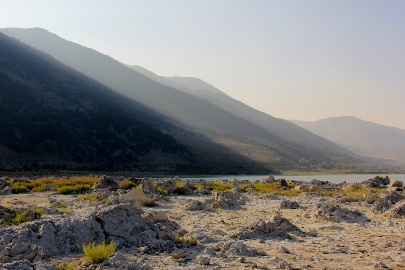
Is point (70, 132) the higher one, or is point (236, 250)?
point (236, 250)

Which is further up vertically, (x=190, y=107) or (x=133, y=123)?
(x=190, y=107)

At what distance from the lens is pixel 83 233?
29.8ft

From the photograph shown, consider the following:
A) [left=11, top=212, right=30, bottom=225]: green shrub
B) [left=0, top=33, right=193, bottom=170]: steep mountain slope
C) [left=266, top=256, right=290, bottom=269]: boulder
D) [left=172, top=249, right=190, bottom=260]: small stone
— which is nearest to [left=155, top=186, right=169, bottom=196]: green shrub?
[left=11, top=212, right=30, bottom=225]: green shrub

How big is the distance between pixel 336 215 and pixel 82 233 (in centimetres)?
881

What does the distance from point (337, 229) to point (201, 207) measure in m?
5.64

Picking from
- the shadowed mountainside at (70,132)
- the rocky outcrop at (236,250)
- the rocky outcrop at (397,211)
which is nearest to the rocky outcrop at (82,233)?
the rocky outcrop at (236,250)

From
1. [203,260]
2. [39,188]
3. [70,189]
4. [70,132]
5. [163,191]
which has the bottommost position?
[39,188]

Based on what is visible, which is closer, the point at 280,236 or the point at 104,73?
A: the point at 280,236

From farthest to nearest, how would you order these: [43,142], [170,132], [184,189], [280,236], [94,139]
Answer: [170,132] < [94,139] < [43,142] < [184,189] < [280,236]

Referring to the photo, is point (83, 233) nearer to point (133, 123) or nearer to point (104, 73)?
point (133, 123)

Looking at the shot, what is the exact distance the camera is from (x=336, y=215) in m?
14.4

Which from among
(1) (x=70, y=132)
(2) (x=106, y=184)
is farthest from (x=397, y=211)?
(1) (x=70, y=132)

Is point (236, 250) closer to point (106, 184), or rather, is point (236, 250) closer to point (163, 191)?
point (163, 191)

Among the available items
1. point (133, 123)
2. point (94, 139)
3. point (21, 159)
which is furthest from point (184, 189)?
point (133, 123)
